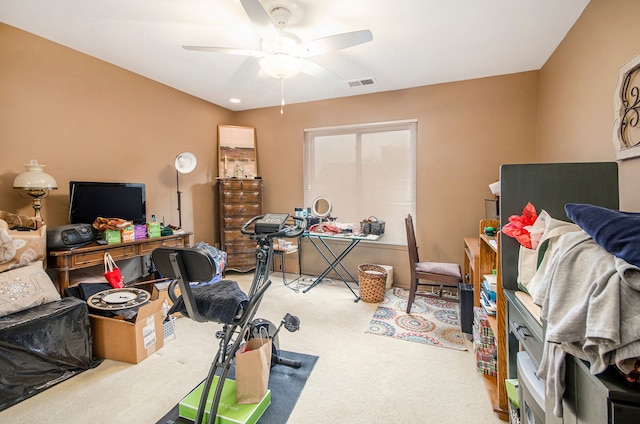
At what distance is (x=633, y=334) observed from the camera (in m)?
0.65

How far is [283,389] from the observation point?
6.21ft

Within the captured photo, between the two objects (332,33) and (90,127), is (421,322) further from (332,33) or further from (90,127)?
(90,127)

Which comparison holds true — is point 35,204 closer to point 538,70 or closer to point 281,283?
point 281,283

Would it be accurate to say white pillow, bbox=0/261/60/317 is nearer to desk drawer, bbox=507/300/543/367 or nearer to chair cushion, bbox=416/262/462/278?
desk drawer, bbox=507/300/543/367

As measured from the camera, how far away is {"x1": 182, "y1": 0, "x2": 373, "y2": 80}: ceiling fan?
1953 millimetres

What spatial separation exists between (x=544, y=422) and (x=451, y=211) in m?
2.81

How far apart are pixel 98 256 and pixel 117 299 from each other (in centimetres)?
52

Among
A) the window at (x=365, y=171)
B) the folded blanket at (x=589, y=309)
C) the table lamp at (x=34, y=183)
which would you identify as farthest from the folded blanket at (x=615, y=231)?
the table lamp at (x=34, y=183)

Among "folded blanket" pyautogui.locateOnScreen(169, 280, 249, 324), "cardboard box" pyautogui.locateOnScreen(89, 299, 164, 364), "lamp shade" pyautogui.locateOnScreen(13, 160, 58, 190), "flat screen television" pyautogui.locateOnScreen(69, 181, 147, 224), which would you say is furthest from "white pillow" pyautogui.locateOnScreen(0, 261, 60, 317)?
"folded blanket" pyautogui.locateOnScreen(169, 280, 249, 324)

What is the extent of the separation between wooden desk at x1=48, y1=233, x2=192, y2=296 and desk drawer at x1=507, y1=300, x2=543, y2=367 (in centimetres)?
309

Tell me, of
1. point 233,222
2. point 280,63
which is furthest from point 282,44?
point 233,222

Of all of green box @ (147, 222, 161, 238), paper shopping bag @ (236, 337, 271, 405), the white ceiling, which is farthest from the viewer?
green box @ (147, 222, 161, 238)

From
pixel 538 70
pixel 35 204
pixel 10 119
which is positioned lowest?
pixel 35 204

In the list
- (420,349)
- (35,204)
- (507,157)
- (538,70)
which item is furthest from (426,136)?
(35,204)
